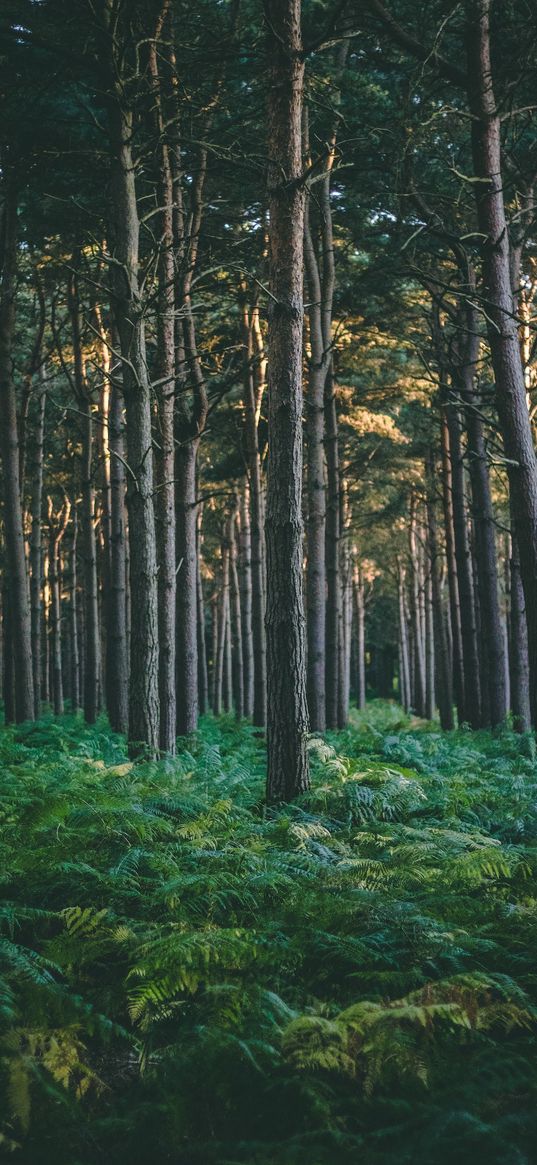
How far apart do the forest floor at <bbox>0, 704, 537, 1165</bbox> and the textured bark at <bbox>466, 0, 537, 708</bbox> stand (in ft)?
11.1

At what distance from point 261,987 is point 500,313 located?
7625 mm


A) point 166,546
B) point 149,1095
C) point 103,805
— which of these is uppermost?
point 166,546

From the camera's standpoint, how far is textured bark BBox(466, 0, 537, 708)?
8656 millimetres

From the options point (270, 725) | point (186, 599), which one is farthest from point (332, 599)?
point (270, 725)

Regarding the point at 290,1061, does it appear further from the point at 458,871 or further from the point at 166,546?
the point at 166,546

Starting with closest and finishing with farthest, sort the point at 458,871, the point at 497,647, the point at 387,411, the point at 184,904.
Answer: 1. the point at 184,904
2. the point at 458,871
3. the point at 497,647
4. the point at 387,411

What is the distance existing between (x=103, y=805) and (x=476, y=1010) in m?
3.41

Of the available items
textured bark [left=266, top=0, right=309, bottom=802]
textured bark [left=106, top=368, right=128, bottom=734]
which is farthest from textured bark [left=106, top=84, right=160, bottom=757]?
textured bark [left=106, top=368, right=128, bottom=734]

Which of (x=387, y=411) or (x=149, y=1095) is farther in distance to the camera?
(x=387, y=411)

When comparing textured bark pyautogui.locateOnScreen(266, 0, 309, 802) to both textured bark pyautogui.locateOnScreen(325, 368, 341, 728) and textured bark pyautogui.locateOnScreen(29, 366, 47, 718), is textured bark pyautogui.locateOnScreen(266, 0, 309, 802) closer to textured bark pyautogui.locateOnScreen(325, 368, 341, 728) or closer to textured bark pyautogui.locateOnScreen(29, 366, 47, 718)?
textured bark pyautogui.locateOnScreen(325, 368, 341, 728)

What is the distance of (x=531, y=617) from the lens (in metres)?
8.70

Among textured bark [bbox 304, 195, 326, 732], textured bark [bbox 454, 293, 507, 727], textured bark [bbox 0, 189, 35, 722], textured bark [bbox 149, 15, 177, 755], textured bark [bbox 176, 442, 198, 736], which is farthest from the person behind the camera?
textured bark [bbox 454, 293, 507, 727]

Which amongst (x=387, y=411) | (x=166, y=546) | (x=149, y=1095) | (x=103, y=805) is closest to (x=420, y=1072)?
(x=149, y=1095)

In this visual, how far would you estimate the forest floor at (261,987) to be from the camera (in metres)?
2.66
